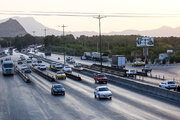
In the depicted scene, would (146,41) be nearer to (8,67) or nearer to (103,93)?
(8,67)

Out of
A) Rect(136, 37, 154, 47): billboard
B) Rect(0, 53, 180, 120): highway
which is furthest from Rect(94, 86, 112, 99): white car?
Rect(136, 37, 154, 47): billboard

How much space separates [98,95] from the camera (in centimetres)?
3306

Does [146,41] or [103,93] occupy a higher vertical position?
[146,41]

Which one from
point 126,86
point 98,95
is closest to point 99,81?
point 126,86

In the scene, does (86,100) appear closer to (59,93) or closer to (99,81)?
(59,93)

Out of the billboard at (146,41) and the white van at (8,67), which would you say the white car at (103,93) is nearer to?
Result: the white van at (8,67)

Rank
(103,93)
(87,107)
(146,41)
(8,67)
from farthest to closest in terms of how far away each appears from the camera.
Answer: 1. (146,41)
2. (8,67)
3. (103,93)
4. (87,107)

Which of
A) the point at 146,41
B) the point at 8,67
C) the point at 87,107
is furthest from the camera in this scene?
the point at 146,41

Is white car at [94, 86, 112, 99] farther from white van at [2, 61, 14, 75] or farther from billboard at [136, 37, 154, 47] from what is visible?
billboard at [136, 37, 154, 47]

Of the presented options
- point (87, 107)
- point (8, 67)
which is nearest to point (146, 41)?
point (8, 67)

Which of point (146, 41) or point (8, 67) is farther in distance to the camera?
point (146, 41)

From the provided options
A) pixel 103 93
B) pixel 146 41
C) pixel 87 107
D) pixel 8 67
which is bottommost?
pixel 87 107

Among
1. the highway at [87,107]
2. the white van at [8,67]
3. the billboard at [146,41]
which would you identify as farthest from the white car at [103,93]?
the billboard at [146,41]

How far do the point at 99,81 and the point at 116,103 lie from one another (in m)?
18.6
